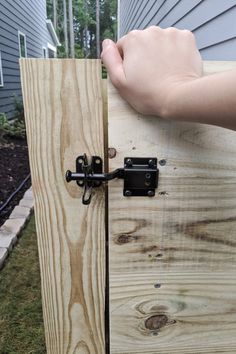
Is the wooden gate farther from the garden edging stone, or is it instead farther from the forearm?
the garden edging stone

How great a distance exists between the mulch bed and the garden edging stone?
0.11m

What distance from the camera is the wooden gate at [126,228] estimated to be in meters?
0.71

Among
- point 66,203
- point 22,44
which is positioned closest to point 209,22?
point 66,203

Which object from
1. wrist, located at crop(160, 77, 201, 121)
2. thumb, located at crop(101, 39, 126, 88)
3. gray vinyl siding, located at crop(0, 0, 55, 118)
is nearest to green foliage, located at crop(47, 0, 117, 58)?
gray vinyl siding, located at crop(0, 0, 55, 118)

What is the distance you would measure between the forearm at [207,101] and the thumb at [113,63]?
114 mm

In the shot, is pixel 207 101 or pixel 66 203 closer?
pixel 207 101

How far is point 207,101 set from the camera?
58 cm

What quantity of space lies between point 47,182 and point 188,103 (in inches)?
14.1

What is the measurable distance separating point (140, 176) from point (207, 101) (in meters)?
0.23

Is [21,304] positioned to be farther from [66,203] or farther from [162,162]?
[162,162]

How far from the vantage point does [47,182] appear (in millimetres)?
761

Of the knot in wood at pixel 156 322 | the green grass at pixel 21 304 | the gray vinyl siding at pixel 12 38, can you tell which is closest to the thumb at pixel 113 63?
the knot in wood at pixel 156 322

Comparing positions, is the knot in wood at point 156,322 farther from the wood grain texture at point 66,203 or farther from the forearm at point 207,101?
the forearm at point 207,101

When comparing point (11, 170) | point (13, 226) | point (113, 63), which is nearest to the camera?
point (113, 63)
